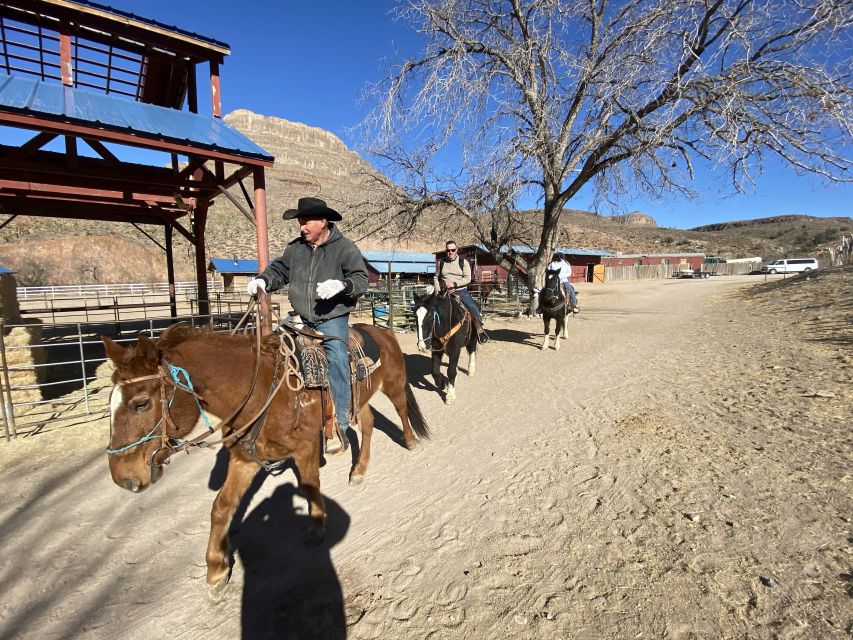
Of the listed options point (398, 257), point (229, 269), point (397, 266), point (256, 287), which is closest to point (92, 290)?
point (229, 269)

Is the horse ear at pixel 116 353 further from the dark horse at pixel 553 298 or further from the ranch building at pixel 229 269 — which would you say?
the ranch building at pixel 229 269

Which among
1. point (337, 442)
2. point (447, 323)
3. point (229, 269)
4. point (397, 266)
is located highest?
point (397, 266)

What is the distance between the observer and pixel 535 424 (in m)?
5.13

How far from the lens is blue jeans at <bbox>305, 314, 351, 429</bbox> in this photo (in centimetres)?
313

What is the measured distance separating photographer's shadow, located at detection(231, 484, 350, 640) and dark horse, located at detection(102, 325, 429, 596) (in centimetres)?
18

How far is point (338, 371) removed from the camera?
10.3 feet

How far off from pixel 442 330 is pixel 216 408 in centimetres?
434

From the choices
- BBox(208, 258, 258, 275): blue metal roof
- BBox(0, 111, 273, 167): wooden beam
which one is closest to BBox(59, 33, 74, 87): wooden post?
BBox(0, 111, 273, 167): wooden beam

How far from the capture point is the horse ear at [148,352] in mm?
2021

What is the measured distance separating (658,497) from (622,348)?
685cm

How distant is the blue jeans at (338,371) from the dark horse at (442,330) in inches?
123

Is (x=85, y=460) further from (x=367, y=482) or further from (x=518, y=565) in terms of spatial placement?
(x=518, y=565)

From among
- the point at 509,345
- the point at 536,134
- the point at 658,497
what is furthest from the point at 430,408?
the point at 536,134

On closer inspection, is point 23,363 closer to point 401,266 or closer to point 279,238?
point 401,266
